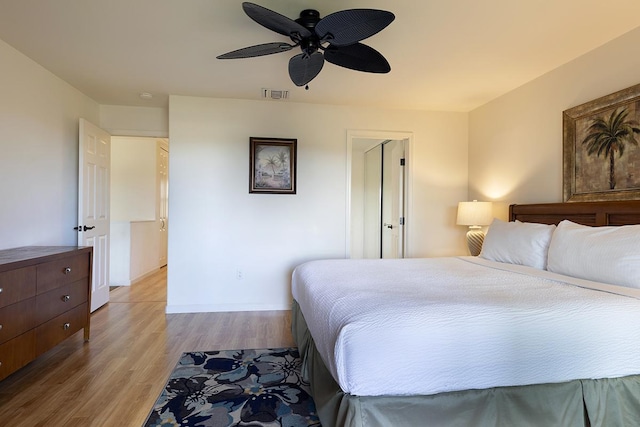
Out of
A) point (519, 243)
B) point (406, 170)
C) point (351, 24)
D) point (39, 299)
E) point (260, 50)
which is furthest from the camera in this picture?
point (406, 170)

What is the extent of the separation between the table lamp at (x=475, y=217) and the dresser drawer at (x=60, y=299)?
3.72m

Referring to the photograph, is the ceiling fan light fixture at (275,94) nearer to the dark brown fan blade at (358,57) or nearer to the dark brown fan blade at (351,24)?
the dark brown fan blade at (358,57)

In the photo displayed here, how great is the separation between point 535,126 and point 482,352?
2618 millimetres

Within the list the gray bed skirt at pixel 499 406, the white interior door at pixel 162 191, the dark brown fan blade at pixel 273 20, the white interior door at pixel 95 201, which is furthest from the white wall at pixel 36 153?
the gray bed skirt at pixel 499 406

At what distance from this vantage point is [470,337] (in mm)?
1338

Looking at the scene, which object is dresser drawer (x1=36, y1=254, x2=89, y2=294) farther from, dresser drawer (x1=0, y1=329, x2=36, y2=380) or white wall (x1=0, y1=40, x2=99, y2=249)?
white wall (x1=0, y1=40, x2=99, y2=249)

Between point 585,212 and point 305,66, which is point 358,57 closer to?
point 305,66

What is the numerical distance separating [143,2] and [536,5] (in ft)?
Answer: 7.98

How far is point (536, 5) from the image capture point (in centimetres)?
198

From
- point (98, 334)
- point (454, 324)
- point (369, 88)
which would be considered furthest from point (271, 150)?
point (454, 324)

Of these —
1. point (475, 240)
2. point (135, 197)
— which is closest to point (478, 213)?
point (475, 240)

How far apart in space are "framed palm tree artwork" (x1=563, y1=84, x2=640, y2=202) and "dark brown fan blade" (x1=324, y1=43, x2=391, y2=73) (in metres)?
1.74

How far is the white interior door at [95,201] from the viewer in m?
3.33

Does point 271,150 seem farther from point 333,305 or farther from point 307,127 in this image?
point 333,305
